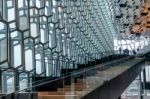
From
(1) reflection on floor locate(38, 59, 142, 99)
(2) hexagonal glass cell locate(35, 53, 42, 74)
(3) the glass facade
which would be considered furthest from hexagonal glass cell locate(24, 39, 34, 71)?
(1) reflection on floor locate(38, 59, 142, 99)

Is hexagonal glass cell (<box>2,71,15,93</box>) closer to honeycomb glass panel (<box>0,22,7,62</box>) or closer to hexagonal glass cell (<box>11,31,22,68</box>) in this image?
honeycomb glass panel (<box>0,22,7,62</box>)

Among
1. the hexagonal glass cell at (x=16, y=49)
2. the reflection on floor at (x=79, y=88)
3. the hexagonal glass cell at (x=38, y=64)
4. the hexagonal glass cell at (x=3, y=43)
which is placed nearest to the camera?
the reflection on floor at (x=79, y=88)

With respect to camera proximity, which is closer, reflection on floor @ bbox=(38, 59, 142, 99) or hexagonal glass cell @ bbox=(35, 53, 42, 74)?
reflection on floor @ bbox=(38, 59, 142, 99)

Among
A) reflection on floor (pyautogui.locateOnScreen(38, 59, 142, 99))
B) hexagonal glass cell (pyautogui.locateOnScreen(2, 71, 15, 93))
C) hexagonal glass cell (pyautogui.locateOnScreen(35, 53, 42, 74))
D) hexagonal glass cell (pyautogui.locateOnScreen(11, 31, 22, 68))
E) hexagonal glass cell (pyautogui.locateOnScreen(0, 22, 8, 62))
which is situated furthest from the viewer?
hexagonal glass cell (pyautogui.locateOnScreen(35, 53, 42, 74))

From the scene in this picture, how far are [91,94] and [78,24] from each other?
14.0m

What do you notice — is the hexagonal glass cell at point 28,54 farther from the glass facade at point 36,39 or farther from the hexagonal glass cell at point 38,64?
the hexagonal glass cell at point 38,64

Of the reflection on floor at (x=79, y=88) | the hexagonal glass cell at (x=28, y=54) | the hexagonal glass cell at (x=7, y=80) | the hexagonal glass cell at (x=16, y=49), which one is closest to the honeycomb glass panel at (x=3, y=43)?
the hexagonal glass cell at (x=16, y=49)

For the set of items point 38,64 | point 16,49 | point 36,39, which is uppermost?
point 36,39

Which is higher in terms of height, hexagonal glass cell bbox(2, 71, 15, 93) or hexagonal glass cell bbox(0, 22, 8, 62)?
hexagonal glass cell bbox(0, 22, 8, 62)

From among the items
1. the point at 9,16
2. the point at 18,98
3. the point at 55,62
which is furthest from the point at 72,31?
the point at 18,98

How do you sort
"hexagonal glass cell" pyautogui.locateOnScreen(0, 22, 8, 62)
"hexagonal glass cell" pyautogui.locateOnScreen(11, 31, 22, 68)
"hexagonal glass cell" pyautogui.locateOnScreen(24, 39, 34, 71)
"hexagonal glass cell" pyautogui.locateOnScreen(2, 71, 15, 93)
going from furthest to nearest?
"hexagonal glass cell" pyautogui.locateOnScreen(24, 39, 34, 71) → "hexagonal glass cell" pyautogui.locateOnScreen(11, 31, 22, 68) → "hexagonal glass cell" pyautogui.locateOnScreen(0, 22, 8, 62) → "hexagonal glass cell" pyautogui.locateOnScreen(2, 71, 15, 93)

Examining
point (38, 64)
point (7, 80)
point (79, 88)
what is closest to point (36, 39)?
point (38, 64)

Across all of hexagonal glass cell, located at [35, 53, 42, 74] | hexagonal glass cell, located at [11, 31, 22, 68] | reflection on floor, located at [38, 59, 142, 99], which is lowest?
reflection on floor, located at [38, 59, 142, 99]

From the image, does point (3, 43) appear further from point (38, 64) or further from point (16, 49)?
point (38, 64)
